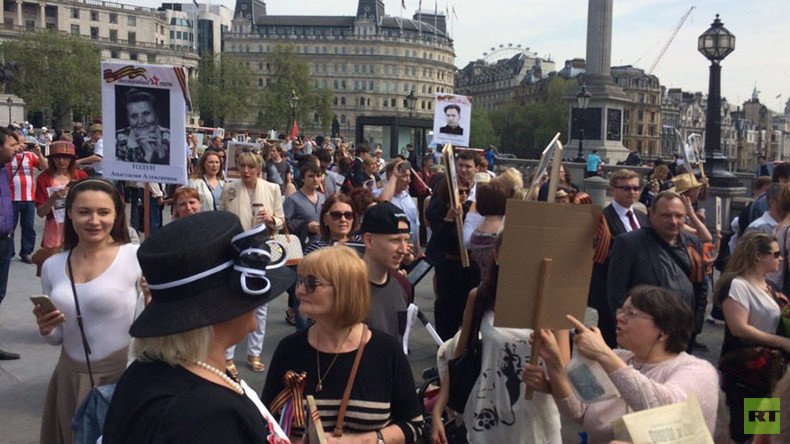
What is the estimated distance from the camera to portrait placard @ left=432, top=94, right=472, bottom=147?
12773 millimetres

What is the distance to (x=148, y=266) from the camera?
2031 millimetres

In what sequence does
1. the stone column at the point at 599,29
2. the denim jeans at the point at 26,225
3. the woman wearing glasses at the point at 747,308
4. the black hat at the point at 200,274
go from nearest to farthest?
the black hat at the point at 200,274 → the woman wearing glasses at the point at 747,308 → the denim jeans at the point at 26,225 → the stone column at the point at 599,29

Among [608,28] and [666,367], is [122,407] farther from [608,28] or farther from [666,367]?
[608,28]

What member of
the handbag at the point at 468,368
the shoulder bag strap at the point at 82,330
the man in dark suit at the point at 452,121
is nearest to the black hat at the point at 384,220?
the handbag at the point at 468,368

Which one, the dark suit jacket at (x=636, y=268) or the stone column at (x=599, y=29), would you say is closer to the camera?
the dark suit jacket at (x=636, y=268)

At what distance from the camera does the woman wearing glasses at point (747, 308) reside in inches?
176

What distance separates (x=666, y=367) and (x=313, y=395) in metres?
1.44

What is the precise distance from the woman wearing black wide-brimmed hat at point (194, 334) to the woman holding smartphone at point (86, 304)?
1.67 m

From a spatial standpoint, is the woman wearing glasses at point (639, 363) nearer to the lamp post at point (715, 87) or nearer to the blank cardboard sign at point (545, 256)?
the blank cardboard sign at point (545, 256)

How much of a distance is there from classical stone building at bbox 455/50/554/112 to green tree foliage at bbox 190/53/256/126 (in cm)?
5439

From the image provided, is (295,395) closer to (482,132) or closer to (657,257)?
(657,257)

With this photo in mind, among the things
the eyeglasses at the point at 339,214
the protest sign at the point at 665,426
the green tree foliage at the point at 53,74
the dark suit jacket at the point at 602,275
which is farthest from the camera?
the green tree foliage at the point at 53,74

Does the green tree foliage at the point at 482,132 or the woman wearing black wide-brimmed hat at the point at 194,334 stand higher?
the green tree foliage at the point at 482,132

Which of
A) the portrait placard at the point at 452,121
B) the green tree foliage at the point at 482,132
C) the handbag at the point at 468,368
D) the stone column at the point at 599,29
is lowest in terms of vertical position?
the handbag at the point at 468,368
